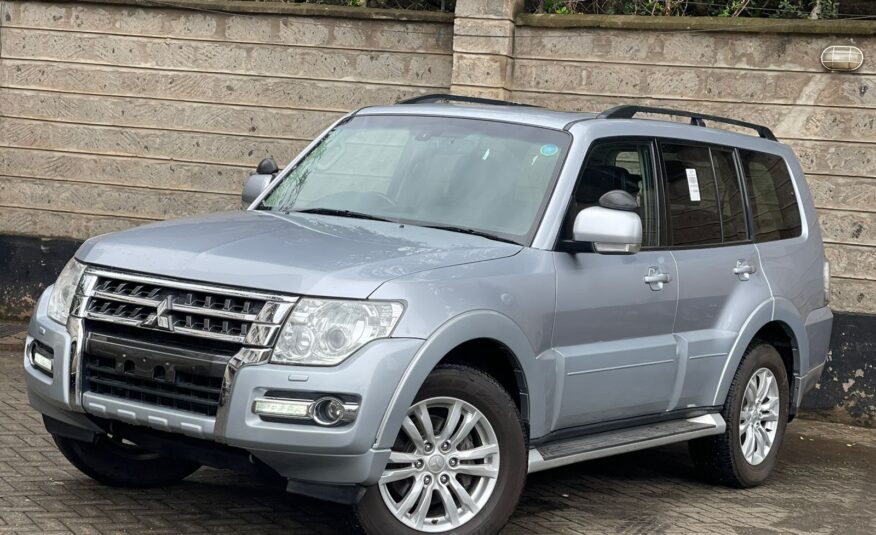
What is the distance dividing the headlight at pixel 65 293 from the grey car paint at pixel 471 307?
5 centimetres

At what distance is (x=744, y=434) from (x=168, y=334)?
141 inches

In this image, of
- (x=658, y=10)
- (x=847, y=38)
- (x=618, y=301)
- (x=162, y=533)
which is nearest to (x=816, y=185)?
(x=847, y=38)

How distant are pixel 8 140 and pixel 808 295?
738 cm

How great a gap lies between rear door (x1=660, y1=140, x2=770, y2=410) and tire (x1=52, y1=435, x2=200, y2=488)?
7.98 ft

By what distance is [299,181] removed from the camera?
21.7 feet

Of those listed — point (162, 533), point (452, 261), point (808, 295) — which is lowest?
point (162, 533)

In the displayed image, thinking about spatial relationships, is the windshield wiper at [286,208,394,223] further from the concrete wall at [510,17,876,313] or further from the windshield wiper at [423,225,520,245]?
the concrete wall at [510,17,876,313]

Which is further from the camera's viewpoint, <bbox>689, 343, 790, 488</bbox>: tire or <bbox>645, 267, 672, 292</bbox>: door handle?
<bbox>689, 343, 790, 488</bbox>: tire

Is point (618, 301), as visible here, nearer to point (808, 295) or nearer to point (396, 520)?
point (396, 520)

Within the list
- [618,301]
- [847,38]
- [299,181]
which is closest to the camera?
[618,301]

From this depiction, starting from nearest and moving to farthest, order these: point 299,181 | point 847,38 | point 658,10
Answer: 1. point 299,181
2. point 847,38
3. point 658,10

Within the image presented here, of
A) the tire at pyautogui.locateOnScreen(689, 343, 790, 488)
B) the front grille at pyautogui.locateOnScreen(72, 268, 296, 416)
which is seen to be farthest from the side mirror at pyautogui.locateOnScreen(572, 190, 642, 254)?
the tire at pyautogui.locateOnScreen(689, 343, 790, 488)

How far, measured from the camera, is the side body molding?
6984 millimetres

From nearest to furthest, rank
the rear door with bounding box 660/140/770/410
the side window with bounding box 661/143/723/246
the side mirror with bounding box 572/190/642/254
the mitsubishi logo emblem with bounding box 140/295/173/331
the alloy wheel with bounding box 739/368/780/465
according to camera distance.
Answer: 1. the mitsubishi logo emblem with bounding box 140/295/173/331
2. the side mirror with bounding box 572/190/642/254
3. the rear door with bounding box 660/140/770/410
4. the side window with bounding box 661/143/723/246
5. the alloy wheel with bounding box 739/368/780/465
